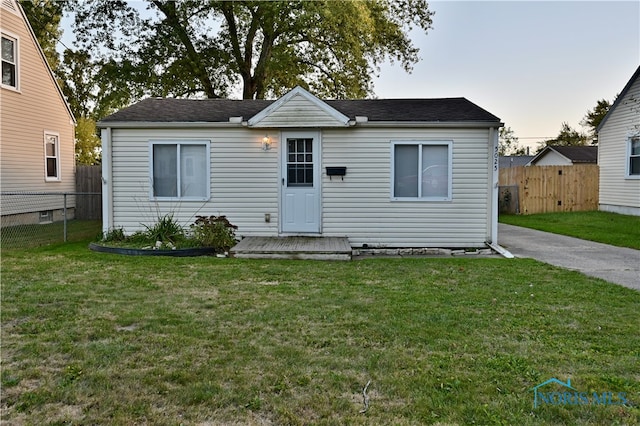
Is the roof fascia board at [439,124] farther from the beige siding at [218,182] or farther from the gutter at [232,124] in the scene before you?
the beige siding at [218,182]

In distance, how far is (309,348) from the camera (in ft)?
11.1

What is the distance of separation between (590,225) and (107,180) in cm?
1330

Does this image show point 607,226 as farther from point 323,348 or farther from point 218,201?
point 323,348

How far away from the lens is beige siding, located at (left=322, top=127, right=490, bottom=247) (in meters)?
8.86

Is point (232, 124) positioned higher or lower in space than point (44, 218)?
higher

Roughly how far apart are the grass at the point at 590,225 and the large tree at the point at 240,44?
354 inches

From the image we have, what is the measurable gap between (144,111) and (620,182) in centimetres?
1599

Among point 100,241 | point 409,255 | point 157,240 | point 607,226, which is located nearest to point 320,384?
point 409,255

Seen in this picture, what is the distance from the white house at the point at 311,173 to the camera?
8844 mm

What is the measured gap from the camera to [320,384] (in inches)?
109

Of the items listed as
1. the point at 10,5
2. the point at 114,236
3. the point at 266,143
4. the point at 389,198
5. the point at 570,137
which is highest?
the point at 570,137

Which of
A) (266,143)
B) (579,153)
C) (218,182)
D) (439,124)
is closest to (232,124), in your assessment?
(266,143)

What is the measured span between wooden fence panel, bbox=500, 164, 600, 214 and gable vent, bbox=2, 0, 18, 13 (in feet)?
58.4

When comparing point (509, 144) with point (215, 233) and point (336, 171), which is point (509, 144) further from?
point (215, 233)
